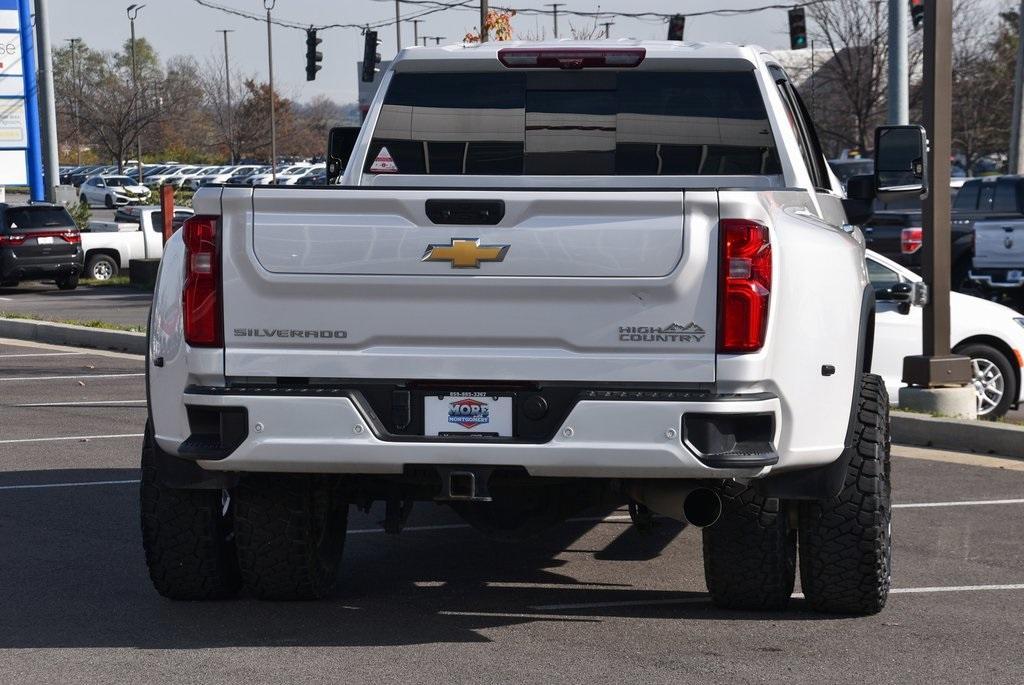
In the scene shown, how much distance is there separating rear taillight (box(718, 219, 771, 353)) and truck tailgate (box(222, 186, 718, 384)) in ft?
0.13

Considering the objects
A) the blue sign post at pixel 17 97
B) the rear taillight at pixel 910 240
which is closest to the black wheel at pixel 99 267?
the blue sign post at pixel 17 97

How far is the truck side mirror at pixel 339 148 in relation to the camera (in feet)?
27.9

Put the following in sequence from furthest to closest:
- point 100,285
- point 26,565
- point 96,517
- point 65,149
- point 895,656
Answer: point 65,149, point 100,285, point 96,517, point 26,565, point 895,656

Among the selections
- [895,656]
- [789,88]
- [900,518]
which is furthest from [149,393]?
[900,518]

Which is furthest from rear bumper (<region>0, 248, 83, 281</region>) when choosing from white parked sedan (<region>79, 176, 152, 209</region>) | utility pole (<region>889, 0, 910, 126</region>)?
white parked sedan (<region>79, 176, 152, 209</region>)

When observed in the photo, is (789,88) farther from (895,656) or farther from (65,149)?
(65,149)

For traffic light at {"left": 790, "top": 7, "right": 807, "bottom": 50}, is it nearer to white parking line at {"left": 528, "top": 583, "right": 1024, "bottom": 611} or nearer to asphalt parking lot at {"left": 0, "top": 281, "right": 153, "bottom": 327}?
asphalt parking lot at {"left": 0, "top": 281, "right": 153, "bottom": 327}

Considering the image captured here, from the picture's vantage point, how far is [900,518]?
8.55m

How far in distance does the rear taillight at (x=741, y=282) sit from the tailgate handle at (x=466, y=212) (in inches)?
30.0

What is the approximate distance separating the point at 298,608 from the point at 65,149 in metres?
97.5

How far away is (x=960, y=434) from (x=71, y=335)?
13054 mm

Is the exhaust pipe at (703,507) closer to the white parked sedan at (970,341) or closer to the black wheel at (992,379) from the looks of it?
the white parked sedan at (970,341)

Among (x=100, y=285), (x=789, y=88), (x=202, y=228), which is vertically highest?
(x=789, y=88)

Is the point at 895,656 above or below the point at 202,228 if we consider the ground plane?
below
